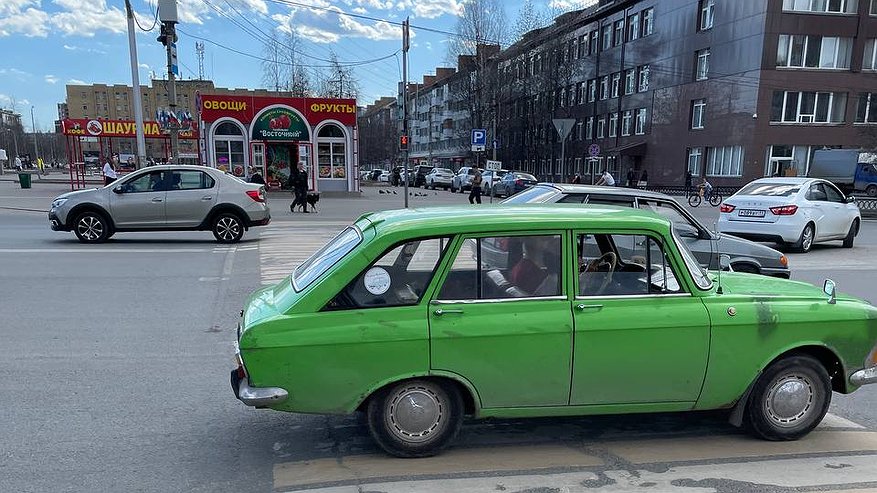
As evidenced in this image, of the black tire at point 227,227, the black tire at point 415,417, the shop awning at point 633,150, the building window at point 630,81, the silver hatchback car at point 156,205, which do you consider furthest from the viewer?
the building window at point 630,81

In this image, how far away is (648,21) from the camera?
45875mm

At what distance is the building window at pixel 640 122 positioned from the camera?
46.5 m

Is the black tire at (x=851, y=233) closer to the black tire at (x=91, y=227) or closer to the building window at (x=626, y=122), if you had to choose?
the black tire at (x=91, y=227)

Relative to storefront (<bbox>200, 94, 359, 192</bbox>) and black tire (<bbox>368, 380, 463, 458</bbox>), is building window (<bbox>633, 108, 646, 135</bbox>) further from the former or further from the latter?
black tire (<bbox>368, 380, 463, 458</bbox>)

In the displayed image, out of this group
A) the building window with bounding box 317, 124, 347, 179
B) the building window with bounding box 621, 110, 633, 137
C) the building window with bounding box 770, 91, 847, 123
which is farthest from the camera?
the building window with bounding box 621, 110, 633, 137

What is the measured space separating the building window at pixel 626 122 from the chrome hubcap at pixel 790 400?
1898 inches

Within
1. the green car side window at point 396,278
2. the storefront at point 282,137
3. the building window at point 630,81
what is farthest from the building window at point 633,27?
the green car side window at point 396,278

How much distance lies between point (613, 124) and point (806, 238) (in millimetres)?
40808

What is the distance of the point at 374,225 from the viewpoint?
12.1 ft

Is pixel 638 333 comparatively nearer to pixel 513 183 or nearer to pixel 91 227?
pixel 91 227

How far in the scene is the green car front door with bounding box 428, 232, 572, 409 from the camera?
327cm

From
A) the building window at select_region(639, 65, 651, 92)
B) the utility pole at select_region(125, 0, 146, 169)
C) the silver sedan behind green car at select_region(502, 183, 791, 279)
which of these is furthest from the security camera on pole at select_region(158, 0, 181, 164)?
the building window at select_region(639, 65, 651, 92)

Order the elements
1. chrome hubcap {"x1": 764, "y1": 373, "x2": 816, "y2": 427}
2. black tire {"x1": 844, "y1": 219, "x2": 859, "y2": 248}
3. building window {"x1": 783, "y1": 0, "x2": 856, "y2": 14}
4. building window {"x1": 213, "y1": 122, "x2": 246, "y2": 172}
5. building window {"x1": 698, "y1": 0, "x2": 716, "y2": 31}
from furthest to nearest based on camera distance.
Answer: building window {"x1": 698, "y1": 0, "x2": 716, "y2": 31} → building window {"x1": 783, "y1": 0, "x2": 856, "y2": 14} → building window {"x1": 213, "y1": 122, "x2": 246, "y2": 172} → black tire {"x1": 844, "y1": 219, "x2": 859, "y2": 248} → chrome hubcap {"x1": 764, "y1": 373, "x2": 816, "y2": 427}

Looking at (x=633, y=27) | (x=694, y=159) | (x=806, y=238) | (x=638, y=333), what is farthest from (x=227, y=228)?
(x=633, y=27)
